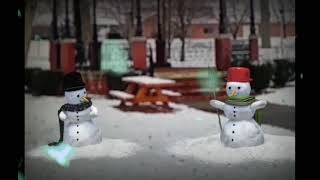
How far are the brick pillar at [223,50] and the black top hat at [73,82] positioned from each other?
0.90 metres

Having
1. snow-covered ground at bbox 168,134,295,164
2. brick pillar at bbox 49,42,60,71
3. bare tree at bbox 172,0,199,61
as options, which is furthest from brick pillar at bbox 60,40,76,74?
snow-covered ground at bbox 168,134,295,164

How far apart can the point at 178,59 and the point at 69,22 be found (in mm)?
752

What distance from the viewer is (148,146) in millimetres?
3000

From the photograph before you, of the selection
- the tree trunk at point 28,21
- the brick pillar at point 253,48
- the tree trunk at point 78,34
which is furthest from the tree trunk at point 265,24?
the tree trunk at point 28,21

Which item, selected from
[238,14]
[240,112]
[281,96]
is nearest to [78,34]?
[238,14]

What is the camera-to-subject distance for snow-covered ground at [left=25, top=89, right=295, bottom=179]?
296 cm

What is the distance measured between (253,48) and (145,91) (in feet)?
2.51

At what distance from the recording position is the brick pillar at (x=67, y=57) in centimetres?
306

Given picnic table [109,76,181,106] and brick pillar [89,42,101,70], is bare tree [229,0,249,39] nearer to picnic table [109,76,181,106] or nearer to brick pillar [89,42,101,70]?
picnic table [109,76,181,106]

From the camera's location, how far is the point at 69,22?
305 centimetres
